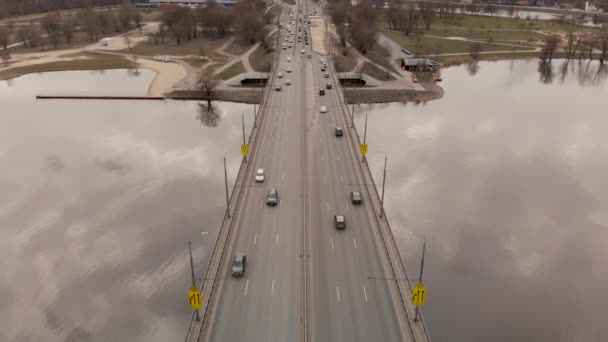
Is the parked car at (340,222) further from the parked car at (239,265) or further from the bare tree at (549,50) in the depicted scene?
the bare tree at (549,50)

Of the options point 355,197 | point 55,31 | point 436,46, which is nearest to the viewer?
point 355,197

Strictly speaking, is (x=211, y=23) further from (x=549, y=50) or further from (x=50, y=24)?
(x=549, y=50)

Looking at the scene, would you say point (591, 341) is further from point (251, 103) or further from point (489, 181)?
point (251, 103)

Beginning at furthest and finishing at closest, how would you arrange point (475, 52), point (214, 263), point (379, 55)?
point (475, 52) → point (379, 55) → point (214, 263)

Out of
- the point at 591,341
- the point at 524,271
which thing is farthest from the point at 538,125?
the point at 591,341

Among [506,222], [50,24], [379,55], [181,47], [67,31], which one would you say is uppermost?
[50,24]

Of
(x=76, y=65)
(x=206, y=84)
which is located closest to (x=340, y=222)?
(x=206, y=84)

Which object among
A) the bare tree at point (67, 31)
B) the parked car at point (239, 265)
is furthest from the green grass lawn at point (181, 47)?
the parked car at point (239, 265)

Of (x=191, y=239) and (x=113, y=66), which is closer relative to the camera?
(x=191, y=239)
